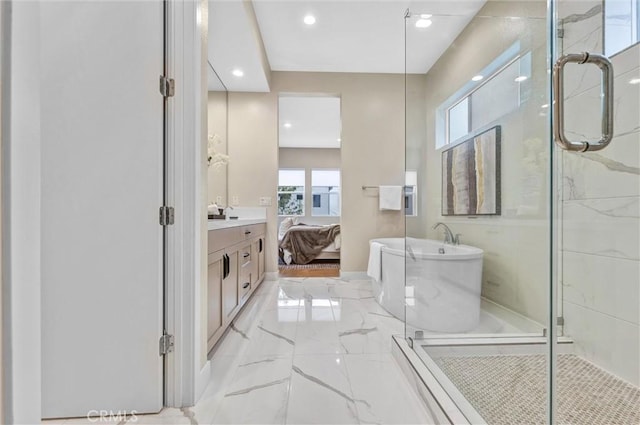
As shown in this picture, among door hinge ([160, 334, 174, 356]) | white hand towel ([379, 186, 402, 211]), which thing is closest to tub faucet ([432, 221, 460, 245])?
white hand towel ([379, 186, 402, 211])

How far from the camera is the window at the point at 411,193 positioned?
2684mm

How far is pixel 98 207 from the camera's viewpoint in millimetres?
1193

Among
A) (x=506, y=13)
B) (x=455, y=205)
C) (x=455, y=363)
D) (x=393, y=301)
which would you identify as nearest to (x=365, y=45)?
(x=506, y=13)

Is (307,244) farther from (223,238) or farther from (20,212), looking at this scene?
(20,212)

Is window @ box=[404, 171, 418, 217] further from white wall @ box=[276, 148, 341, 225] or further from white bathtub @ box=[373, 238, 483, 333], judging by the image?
white wall @ box=[276, 148, 341, 225]

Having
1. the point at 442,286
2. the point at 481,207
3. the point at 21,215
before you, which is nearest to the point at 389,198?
the point at 481,207

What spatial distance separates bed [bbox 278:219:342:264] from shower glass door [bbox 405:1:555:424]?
2547 millimetres

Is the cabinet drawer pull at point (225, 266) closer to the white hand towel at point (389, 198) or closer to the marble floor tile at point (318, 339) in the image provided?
the marble floor tile at point (318, 339)

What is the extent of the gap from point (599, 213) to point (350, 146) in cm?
265

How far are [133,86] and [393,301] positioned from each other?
90.6 inches

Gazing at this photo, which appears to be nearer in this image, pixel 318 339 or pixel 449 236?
pixel 318 339

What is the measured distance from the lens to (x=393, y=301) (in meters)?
2.54

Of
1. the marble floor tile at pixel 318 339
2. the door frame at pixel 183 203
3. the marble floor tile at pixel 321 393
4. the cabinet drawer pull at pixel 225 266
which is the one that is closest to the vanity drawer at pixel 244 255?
the cabinet drawer pull at pixel 225 266

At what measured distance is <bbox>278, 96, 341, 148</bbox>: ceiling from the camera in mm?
4871
